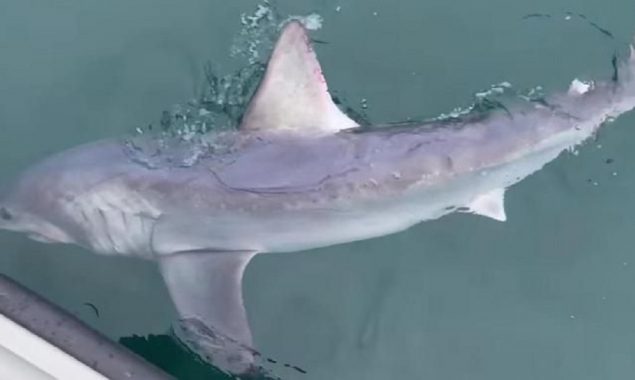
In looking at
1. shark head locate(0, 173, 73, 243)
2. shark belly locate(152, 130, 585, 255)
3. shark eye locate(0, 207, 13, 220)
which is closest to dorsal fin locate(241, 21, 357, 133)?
shark belly locate(152, 130, 585, 255)

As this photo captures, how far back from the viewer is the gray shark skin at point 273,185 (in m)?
3.01

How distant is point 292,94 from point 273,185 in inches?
11.3

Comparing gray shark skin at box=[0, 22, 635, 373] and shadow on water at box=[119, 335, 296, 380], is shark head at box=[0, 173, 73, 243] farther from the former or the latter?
shadow on water at box=[119, 335, 296, 380]

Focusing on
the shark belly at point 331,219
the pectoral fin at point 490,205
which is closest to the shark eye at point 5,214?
the shark belly at point 331,219

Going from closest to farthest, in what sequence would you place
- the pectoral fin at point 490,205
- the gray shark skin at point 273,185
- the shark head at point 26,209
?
the gray shark skin at point 273,185, the shark head at point 26,209, the pectoral fin at point 490,205

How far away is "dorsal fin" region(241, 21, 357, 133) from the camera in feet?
9.96

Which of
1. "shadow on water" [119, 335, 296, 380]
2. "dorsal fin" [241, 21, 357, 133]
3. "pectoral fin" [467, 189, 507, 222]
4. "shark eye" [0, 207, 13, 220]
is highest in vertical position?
"dorsal fin" [241, 21, 357, 133]

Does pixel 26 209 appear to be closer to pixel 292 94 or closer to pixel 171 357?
pixel 171 357

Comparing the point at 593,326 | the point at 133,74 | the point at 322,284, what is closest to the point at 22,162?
the point at 133,74

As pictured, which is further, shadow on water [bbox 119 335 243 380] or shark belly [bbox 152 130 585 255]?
shadow on water [bbox 119 335 243 380]

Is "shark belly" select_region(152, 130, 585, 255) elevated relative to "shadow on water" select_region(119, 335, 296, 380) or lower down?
elevated

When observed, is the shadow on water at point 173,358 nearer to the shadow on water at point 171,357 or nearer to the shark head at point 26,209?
the shadow on water at point 171,357

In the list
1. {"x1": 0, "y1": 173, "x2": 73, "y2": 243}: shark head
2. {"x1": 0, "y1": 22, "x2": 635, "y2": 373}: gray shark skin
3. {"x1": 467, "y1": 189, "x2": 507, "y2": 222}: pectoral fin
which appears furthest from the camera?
{"x1": 467, "y1": 189, "x2": 507, "y2": 222}: pectoral fin

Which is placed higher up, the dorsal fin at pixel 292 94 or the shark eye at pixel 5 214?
the dorsal fin at pixel 292 94
